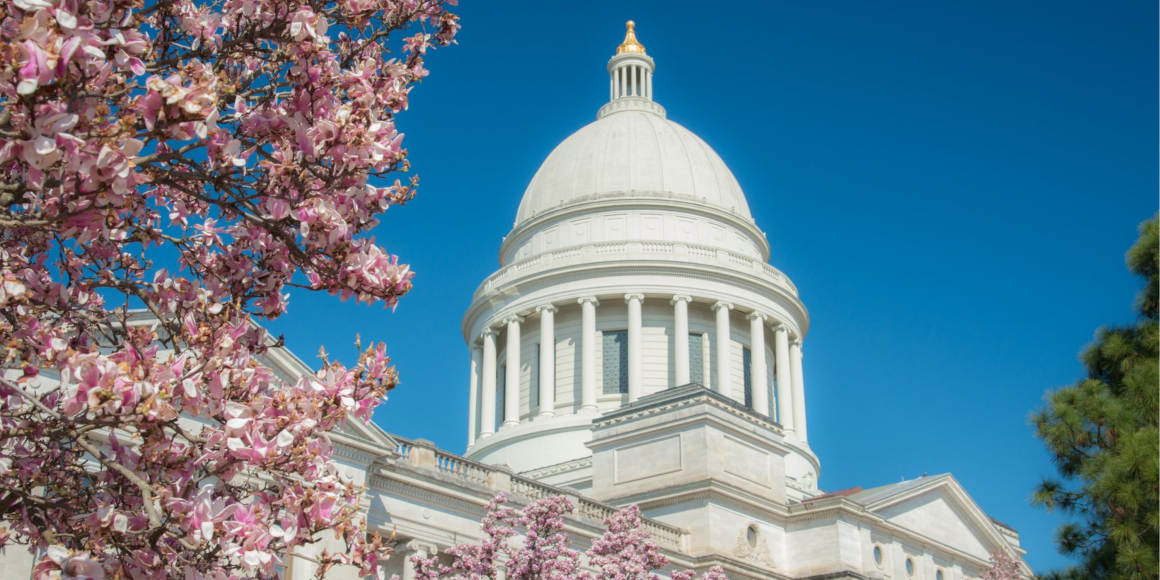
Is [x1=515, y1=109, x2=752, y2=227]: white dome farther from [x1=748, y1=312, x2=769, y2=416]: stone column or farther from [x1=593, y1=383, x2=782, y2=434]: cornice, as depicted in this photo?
[x1=593, y1=383, x2=782, y2=434]: cornice

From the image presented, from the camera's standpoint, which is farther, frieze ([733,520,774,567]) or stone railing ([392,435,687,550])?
frieze ([733,520,774,567])

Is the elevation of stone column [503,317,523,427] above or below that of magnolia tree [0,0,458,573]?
above

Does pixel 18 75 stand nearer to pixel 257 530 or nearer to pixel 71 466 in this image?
pixel 257 530

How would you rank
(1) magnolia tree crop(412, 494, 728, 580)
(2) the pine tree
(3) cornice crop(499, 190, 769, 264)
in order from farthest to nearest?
(3) cornice crop(499, 190, 769, 264) < (1) magnolia tree crop(412, 494, 728, 580) < (2) the pine tree

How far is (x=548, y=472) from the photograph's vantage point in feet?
164

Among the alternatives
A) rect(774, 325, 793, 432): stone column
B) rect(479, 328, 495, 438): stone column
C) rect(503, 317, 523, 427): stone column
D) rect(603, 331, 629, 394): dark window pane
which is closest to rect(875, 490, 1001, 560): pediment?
rect(774, 325, 793, 432): stone column

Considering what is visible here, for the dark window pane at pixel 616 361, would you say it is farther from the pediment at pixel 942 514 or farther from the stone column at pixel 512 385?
the pediment at pixel 942 514

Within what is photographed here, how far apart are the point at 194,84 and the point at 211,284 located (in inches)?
84.6

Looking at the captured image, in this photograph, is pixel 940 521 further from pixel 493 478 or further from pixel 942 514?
pixel 493 478

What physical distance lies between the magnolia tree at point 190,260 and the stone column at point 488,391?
1902 inches

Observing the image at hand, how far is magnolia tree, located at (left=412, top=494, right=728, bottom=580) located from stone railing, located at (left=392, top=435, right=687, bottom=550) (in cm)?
467

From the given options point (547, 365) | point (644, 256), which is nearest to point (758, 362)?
point (644, 256)

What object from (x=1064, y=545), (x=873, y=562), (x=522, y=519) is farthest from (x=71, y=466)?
(x=873, y=562)

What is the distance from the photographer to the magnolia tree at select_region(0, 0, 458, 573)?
263 inches
